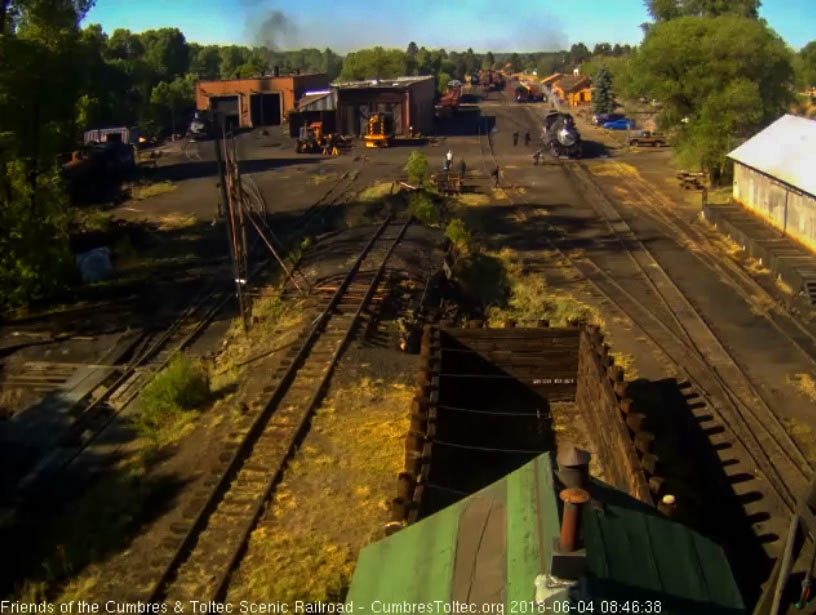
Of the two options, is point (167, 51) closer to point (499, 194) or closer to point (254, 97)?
point (254, 97)

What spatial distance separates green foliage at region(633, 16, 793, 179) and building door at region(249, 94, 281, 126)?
35595mm

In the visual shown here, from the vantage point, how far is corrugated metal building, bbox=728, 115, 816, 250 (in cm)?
2186

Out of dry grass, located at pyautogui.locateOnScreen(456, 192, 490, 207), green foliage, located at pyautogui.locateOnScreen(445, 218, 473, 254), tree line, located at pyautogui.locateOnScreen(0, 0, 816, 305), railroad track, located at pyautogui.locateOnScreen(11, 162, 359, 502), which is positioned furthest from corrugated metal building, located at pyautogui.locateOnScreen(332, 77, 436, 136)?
railroad track, located at pyautogui.locateOnScreen(11, 162, 359, 502)

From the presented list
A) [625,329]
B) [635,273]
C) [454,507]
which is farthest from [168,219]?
[454,507]

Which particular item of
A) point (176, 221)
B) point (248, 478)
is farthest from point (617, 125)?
point (248, 478)

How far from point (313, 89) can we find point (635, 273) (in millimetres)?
51886

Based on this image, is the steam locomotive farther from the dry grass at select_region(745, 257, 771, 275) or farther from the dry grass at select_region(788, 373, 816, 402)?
the dry grass at select_region(788, 373, 816, 402)

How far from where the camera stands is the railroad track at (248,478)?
337 inches

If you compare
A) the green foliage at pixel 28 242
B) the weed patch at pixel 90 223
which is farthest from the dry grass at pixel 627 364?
the weed patch at pixel 90 223

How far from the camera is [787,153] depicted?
24.8 m

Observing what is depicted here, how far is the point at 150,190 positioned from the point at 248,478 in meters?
27.8

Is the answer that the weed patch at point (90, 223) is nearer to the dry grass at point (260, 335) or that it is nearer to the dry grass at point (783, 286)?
the dry grass at point (260, 335)

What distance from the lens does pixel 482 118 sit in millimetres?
67812

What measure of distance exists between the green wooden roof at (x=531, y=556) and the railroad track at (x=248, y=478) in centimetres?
431
